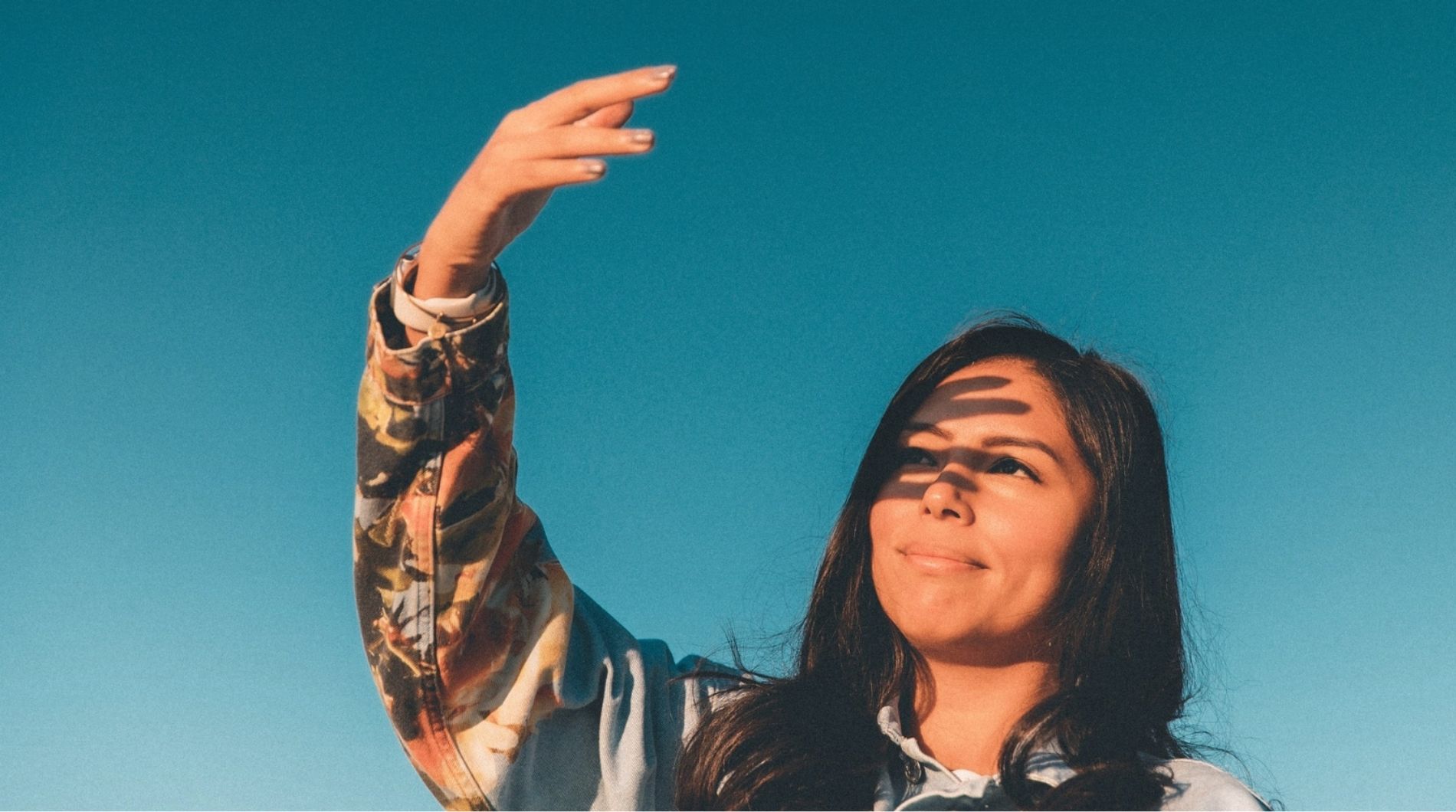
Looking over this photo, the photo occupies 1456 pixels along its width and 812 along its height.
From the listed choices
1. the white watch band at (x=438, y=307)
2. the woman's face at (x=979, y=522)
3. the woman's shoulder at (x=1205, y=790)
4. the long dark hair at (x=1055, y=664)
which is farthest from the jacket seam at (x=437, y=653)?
the woman's shoulder at (x=1205, y=790)

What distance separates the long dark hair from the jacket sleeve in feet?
0.78

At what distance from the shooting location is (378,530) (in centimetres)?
321

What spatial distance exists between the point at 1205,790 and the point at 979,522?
2.93 ft

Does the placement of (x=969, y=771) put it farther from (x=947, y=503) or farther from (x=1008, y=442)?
(x=1008, y=442)

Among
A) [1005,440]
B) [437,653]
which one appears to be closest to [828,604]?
[1005,440]

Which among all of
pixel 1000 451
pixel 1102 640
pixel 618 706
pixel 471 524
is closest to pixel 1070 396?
pixel 1000 451

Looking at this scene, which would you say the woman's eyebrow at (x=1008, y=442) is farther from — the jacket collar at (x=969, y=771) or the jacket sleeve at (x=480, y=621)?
the jacket sleeve at (x=480, y=621)

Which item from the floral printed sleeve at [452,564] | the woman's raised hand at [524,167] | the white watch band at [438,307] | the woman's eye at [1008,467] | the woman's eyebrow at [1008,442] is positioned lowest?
the floral printed sleeve at [452,564]

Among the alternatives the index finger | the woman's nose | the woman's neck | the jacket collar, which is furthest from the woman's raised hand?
the woman's neck

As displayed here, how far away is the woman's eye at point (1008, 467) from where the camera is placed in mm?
4012

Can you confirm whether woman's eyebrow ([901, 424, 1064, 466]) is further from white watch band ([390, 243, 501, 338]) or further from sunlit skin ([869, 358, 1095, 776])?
white watch band ([390, 243, 501, 338])

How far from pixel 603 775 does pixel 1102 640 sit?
1478mm

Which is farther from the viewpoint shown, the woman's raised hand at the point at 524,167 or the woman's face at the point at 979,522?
the woman's face at the point at 979,522

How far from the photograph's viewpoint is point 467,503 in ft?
10.5
